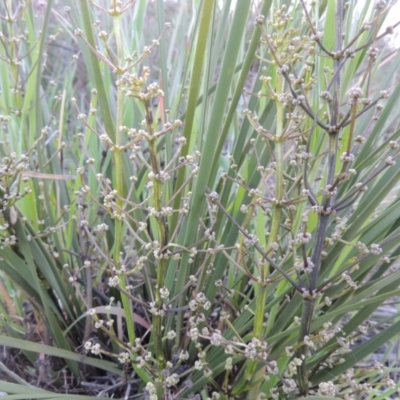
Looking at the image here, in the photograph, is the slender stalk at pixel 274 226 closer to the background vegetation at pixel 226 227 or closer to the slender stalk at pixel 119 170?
the background vegetation at pixel 226 227

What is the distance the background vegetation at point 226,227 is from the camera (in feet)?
1.34

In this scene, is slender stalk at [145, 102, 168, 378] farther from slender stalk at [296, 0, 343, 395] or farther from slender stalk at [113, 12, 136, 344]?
slender stalk at [296, 0, 343, 395]

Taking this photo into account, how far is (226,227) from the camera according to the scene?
23.9 inches

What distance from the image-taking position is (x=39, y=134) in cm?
63

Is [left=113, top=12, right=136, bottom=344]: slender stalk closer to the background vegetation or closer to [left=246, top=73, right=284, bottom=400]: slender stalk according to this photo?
the background vegetation

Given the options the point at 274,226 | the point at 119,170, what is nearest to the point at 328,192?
the point at 274,226

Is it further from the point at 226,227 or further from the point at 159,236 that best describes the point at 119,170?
the point at 226,227

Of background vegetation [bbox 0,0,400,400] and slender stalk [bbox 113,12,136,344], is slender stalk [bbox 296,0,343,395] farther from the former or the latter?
slender stalk [bbox 113,12,136,344]

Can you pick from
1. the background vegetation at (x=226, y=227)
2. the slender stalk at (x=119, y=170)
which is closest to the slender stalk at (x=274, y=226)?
the background vegetation at (x=226, y=227)

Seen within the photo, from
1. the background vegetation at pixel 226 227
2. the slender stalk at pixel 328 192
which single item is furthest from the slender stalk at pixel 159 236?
the slender stalk at pixel 328 192

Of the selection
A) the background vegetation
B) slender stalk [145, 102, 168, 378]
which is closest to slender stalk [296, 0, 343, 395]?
the background vegetation

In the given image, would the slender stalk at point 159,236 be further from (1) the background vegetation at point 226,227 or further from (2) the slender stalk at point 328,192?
(2) the slender stalk at point 328,192

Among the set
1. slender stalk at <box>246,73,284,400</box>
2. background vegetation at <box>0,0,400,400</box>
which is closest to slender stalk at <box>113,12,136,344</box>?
background vegetation at <box>0,0,400,400</box>

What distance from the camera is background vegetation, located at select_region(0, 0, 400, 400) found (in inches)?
16.1
